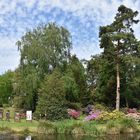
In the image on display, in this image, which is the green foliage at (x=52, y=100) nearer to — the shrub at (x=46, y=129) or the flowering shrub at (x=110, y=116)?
the flowering shrub at (x=110, y=116)

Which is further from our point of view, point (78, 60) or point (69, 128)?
point (78, 60)

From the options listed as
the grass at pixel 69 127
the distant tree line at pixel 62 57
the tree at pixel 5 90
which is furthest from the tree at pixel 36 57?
the tree at pixel 5 90

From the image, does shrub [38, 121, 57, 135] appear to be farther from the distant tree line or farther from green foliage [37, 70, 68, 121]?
the distant tree line

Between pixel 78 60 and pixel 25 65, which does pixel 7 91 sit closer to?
pixel 78 60

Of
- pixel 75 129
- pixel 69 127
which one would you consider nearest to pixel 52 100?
pixel 69 127

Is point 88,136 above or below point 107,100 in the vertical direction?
below

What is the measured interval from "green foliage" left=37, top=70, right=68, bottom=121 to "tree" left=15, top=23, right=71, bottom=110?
4.80 m

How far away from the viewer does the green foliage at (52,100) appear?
4212 centimetres

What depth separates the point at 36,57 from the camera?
48.7 metres

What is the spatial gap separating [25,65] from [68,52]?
564cm

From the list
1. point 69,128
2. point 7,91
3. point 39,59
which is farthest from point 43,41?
point 7,91

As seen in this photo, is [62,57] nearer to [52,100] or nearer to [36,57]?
[36,57]

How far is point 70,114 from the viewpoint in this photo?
45.0m

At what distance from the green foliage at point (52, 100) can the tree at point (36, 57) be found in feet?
15.7
